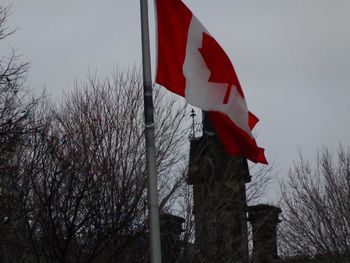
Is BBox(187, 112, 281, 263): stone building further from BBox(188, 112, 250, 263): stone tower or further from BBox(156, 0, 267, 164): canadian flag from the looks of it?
BBox(156, 0, 267, 164): canadian flag

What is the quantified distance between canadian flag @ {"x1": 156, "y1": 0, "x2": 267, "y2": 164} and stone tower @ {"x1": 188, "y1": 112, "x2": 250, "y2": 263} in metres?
9.93

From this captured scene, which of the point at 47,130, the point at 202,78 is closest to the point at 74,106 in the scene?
the point at 47,130

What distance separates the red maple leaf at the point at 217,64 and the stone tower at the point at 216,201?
9867mm

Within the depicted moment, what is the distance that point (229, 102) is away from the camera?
870 centimetres

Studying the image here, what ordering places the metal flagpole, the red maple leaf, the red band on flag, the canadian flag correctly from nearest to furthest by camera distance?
the metal flagpole < the red band on flag < the canadian flag < the red maple leaf

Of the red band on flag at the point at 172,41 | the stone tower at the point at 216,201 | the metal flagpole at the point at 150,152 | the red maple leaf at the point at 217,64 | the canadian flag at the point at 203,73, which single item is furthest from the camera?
the stone tower at the point at 216,201

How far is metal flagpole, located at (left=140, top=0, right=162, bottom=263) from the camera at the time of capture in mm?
7648

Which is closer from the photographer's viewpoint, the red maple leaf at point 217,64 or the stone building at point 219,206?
Result: the red maple leaf at point 217,64

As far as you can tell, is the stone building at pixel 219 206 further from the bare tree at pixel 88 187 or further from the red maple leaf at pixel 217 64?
the red maple leaf at pixel 217 64

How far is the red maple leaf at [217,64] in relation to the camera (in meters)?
8.80

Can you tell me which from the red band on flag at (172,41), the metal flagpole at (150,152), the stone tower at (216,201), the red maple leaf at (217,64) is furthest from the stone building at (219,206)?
the metal flagpole at (150,152)

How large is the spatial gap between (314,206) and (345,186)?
4.18 ft

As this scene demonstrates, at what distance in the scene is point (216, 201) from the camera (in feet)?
64.4

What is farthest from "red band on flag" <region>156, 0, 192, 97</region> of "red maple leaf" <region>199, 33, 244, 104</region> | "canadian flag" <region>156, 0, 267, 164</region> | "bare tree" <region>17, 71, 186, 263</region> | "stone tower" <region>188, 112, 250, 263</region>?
"stone tower" <region>188, 112, 250, 263</region>
